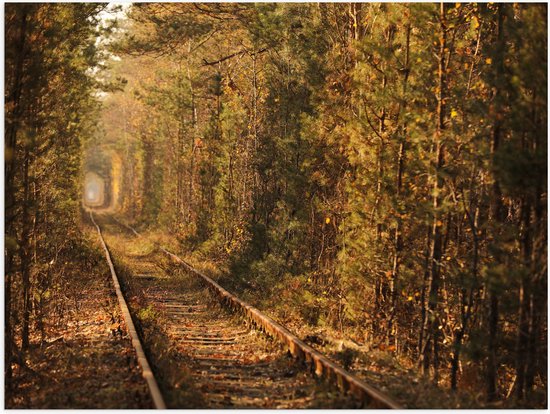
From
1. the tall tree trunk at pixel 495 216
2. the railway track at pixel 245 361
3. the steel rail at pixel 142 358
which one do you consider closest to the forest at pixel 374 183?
the tall tree trunk at pixel 495 216

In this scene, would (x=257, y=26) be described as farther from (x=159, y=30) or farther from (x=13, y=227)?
(x=13, y=227)

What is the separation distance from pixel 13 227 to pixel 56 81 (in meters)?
5.88

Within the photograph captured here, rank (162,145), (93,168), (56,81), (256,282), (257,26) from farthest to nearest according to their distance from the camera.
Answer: (93,168) → (162,145) → (257,26) → (256,282) → (56,81)

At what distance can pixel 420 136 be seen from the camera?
11.4 metres

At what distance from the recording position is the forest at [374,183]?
9.54 m

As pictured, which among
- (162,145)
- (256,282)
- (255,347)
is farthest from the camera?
(162,145)

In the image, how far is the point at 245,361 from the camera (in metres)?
11.3

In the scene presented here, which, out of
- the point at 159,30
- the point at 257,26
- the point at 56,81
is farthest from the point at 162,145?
the point at 56,81

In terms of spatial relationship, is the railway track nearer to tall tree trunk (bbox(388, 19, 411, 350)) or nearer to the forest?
the forest

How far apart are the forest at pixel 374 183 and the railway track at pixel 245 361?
0.80m

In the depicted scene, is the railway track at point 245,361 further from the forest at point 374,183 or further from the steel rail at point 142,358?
the forest at point 374,183

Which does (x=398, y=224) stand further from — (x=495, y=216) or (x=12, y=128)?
(x=12, y=128)

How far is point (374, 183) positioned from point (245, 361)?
4175 millimetres

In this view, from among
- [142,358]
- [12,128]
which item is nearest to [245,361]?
[142,358]
